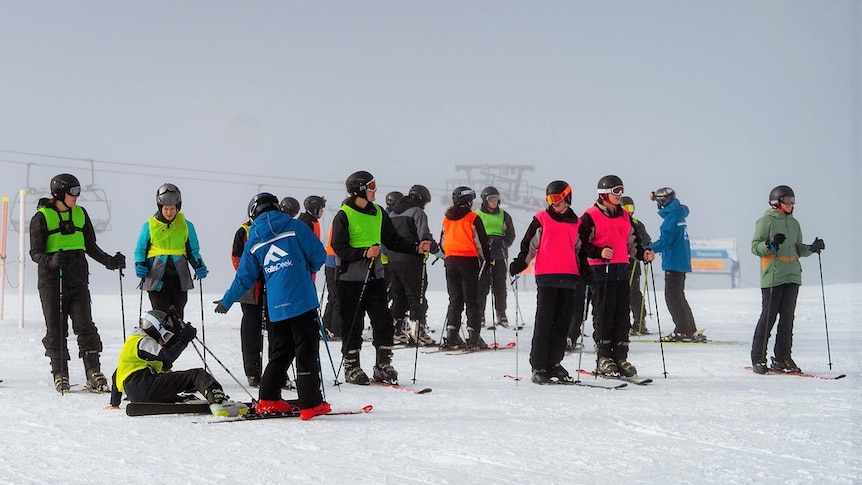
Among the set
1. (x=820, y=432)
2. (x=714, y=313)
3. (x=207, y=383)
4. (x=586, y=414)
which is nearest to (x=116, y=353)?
(x=207, y=383)

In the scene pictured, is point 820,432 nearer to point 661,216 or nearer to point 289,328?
point 289,328

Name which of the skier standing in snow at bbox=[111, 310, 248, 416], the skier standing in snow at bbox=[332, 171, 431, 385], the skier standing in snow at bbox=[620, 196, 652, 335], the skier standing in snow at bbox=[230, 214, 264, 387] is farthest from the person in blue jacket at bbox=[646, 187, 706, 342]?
the skier standing in snow at bbox=[111, 310, 248, 416]

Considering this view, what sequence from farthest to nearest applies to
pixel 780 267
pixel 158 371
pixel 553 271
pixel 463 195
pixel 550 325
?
pixel 463 195 → pixel 780 267 → pixel 550 325 → pixel 553 271 → pixel 158 371

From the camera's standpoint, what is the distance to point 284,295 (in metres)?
5.68

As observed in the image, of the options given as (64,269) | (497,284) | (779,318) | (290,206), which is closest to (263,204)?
(64,269)

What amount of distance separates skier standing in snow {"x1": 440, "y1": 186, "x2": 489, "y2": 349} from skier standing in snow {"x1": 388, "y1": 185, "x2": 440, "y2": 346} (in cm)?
27

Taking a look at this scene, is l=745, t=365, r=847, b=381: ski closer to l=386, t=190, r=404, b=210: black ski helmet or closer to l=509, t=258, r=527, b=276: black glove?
l=509, t=258, r=527, b=276: black glove

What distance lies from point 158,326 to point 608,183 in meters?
3.70

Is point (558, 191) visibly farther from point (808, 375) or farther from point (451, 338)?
point (451, 338)

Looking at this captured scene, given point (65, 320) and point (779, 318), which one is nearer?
point (65, 320)

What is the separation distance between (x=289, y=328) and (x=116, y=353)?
15.7 ft

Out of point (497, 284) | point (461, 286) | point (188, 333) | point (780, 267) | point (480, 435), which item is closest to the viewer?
point (480, 435)

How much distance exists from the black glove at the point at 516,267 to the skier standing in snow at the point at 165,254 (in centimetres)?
248

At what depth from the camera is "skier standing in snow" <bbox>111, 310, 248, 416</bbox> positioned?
5918mm
